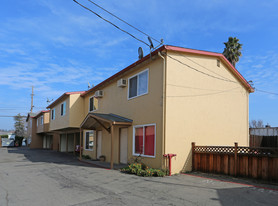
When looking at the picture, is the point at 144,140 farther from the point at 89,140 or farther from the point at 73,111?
the point at 73,111

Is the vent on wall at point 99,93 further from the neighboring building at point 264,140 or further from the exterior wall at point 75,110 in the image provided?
the neighboring building at point 264,140

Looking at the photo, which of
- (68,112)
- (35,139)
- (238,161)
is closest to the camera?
(238,161)

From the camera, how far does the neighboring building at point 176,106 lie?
34.2 feet

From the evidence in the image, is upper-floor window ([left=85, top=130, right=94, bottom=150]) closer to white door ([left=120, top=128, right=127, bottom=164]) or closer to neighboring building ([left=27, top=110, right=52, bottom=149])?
white door ([left=120, top=128, right=127, bottom=164])

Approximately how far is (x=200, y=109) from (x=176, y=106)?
4.98ft

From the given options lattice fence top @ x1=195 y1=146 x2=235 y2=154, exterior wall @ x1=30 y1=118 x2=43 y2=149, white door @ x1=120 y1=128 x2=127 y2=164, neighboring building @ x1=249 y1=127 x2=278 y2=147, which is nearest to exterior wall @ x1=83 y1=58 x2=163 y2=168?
white door @ x1=120 y1=128 x2=127 y2=164

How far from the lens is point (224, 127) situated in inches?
485

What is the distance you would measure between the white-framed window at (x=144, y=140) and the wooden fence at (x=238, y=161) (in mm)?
1823

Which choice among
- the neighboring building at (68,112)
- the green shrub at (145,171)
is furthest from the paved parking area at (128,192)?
the neighboring building at (68,112)

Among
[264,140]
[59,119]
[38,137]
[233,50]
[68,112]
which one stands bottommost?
[38,137]

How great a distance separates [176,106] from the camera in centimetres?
1055

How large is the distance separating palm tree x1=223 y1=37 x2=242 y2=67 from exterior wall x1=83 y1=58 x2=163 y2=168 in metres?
17.3

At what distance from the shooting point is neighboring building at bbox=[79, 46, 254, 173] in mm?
10414

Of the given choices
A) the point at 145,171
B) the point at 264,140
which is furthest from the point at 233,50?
the point at 145,171
